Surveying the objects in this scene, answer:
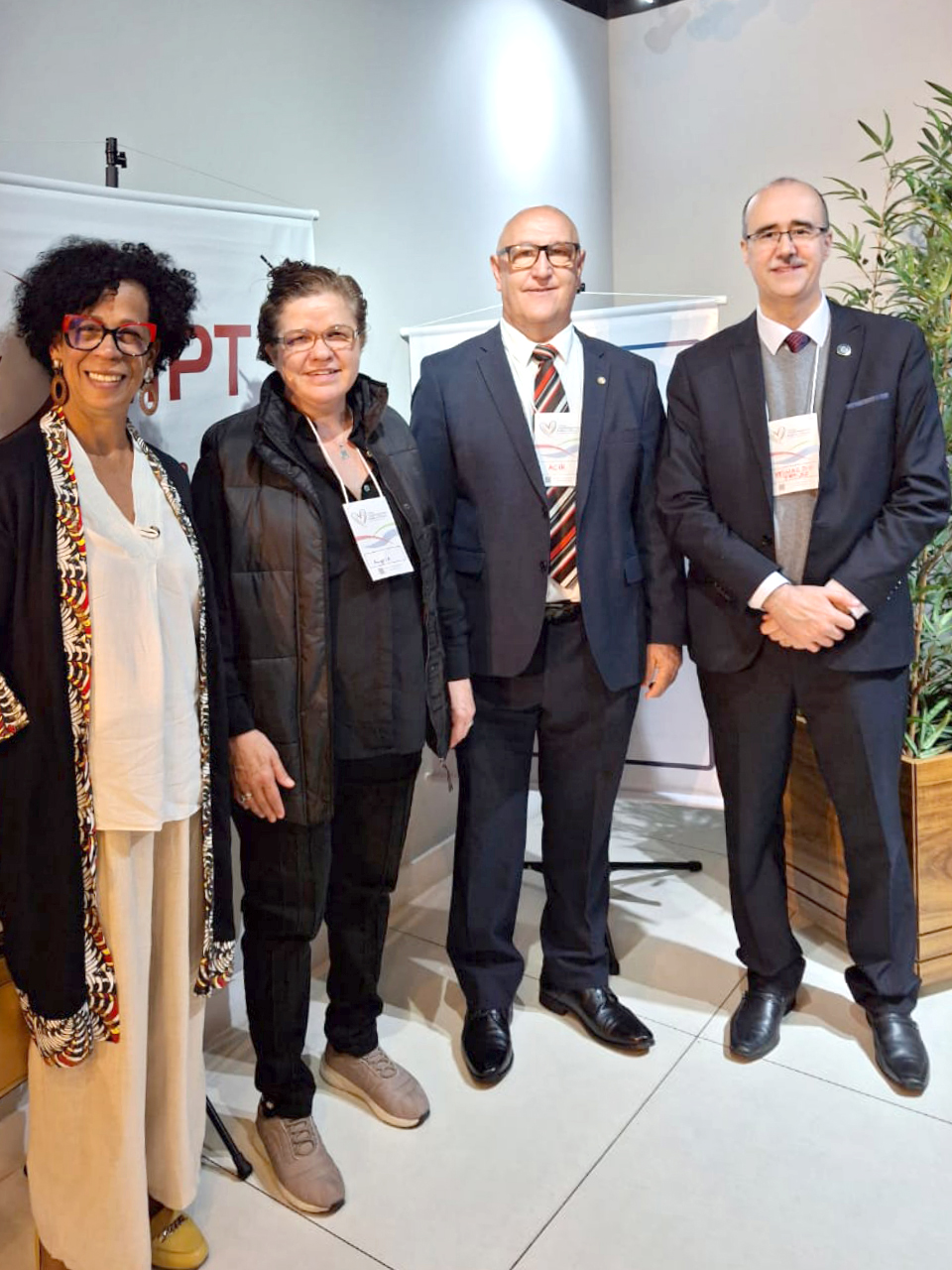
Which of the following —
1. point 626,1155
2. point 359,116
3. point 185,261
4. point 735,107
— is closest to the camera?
point 626,1155

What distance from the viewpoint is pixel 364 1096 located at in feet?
7.41

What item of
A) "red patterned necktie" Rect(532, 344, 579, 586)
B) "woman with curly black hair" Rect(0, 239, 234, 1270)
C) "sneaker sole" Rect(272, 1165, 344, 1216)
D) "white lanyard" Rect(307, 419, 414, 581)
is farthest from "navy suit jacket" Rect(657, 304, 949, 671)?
"sneaker sole" Rect(272, 1165, 344, 1216)

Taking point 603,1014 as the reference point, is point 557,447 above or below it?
above

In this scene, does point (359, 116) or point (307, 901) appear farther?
point (359, 116)

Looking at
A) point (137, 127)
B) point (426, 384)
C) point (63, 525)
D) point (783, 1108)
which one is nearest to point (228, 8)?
point (137, 127)

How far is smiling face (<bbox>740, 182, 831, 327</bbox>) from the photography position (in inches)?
83.7

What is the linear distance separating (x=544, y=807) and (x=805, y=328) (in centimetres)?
122

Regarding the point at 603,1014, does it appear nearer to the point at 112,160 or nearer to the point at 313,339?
the point at 313,339

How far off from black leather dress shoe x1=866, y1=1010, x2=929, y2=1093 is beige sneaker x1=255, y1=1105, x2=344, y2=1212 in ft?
3.96

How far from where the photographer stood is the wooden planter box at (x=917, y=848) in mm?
2498

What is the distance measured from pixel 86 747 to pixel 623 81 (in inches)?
142

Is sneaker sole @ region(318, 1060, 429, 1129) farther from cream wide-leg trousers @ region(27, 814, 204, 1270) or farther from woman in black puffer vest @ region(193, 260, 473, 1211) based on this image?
cream wide-leg trousers @ region(27, 814, 204, 1270)

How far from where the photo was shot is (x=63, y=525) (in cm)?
148

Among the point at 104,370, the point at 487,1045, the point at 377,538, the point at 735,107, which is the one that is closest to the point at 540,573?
the point at 377,538
